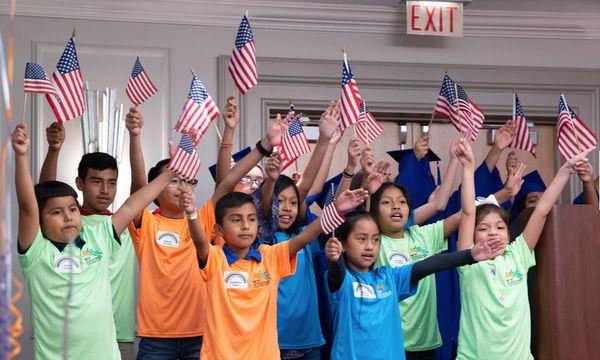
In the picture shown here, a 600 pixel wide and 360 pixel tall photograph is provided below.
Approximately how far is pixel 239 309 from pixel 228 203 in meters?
0.45

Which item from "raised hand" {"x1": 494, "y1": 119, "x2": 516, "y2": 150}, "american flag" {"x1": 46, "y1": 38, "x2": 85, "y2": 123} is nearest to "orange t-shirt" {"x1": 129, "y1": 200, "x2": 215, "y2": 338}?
"american flag" {"x1": 46, "y1": 38, "x2": 85, "y2": 123}

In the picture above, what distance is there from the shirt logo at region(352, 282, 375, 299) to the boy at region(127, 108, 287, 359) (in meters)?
0.69

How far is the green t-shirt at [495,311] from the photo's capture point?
13.2 ft

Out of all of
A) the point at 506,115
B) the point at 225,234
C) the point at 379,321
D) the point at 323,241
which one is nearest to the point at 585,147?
the point at 506,115

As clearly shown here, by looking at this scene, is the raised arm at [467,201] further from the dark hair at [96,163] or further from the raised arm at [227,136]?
the dark hair at [96,163]

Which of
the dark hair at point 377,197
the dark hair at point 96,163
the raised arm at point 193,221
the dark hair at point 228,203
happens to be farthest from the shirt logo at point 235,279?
the dark hair at point 96,163

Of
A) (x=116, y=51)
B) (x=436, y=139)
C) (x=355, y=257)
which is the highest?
(x=116, y=51)

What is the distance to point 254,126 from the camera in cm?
597

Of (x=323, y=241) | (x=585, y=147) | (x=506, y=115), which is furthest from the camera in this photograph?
(x=506, y=115)

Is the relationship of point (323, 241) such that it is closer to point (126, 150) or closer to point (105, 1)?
point (126, 150)

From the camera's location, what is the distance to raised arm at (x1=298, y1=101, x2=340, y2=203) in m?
4.23

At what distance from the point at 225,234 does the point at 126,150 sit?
2.07m

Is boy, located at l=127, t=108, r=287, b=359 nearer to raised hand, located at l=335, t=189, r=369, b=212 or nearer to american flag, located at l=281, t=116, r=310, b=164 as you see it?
raised hand, located at l=335, t=189, r=369, b=212

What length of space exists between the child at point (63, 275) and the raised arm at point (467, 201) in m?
1.37
